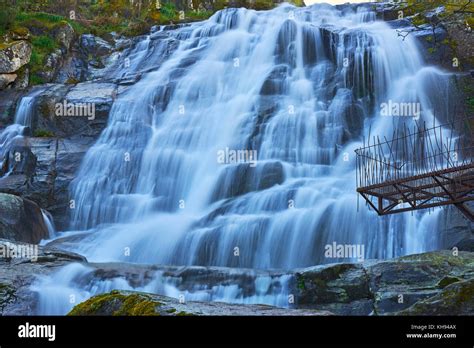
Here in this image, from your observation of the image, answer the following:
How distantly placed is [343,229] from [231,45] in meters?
A: 14.9

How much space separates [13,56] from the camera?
83.4 ft

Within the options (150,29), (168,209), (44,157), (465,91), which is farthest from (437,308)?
(150,29)

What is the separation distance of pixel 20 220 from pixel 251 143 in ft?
25.2

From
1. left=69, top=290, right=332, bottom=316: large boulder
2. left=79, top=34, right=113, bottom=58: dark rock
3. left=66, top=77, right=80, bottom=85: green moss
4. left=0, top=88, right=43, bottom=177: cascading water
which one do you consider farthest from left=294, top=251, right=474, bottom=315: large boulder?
left=79, top=34, right=113, bottom=58: dark rock

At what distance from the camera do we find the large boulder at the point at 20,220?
15.5 metres

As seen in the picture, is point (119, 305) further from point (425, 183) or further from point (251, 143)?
point (251, 143)

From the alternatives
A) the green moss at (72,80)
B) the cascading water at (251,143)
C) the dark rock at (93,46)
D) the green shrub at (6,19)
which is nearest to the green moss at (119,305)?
the cascading water at (251,143)

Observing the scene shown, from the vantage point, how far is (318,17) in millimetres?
28391

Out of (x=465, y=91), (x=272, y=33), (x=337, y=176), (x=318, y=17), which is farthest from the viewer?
(x=318, y=17)

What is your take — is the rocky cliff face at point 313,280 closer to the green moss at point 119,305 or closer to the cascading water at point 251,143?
the cascading water at point 251,143

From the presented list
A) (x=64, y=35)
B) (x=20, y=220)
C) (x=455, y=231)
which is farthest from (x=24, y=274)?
(x=64, y=35)

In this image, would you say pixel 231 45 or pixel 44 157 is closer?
pixel 44 157
